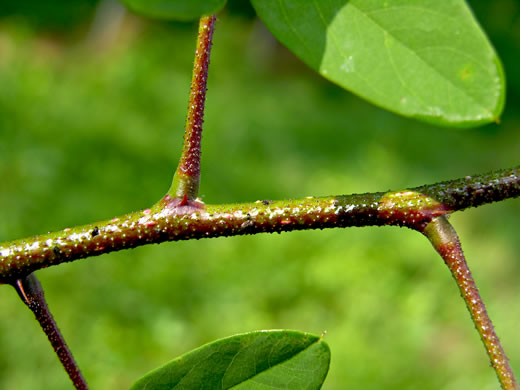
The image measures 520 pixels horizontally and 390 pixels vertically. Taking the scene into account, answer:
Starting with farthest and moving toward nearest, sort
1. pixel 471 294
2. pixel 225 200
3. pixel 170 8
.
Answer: pixel 225 200 < pixel 471 294 < pixel 170 8

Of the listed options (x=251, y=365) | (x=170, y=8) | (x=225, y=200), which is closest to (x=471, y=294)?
(x=251, y=365)

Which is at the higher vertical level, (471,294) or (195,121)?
(195,121)

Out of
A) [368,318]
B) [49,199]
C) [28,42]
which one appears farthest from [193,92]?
[28,42]

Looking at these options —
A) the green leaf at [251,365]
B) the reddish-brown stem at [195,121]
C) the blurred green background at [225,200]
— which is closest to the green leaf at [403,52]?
the reddish-brown stem at [195,121]

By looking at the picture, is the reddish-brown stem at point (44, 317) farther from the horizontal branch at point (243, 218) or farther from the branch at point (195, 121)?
the branch at point (195, 121)

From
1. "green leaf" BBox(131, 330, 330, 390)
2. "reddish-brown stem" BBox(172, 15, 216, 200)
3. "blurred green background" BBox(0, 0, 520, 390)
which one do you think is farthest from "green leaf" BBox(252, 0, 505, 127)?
"blurred green background" BBox(0, 0, 520, 390)

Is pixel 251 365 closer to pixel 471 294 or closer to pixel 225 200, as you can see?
pixel 471 294
